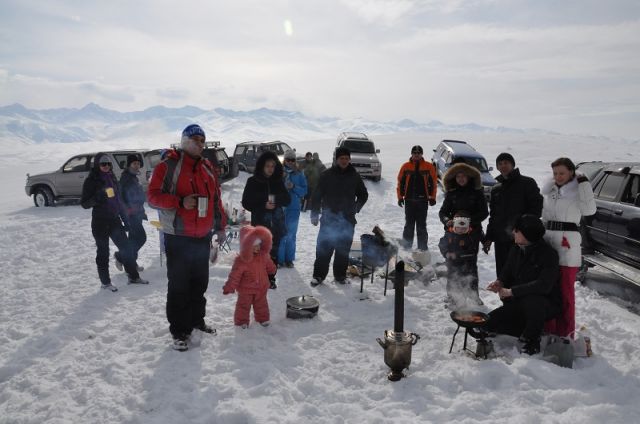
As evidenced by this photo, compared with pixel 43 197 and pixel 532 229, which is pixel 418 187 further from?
pixel 43 197

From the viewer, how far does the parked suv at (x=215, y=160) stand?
14680mm

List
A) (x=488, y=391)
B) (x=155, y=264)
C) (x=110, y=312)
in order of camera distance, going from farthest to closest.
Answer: (x=155, y=264) < (x=110, y=312) < (x=488, y=391)

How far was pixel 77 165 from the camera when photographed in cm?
1501

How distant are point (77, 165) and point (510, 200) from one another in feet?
49.6

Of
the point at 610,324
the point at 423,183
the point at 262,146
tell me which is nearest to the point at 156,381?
the point at 610,324

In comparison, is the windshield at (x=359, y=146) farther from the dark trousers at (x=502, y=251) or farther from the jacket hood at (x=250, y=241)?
the jacket hood at (x=250, y=241)

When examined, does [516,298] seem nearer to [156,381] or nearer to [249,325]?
[249,325]

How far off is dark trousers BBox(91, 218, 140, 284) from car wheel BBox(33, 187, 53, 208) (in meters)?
10.6

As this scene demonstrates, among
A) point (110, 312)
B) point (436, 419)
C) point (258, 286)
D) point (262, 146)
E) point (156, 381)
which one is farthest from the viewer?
point (262, 146)

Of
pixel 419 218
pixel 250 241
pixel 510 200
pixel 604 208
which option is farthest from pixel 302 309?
pixel 604 208

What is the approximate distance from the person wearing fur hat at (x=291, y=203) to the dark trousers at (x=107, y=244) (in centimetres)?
243

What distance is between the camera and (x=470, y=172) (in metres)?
5.37

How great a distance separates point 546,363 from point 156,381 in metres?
3.58

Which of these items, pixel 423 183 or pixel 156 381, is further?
pixel 423 183
